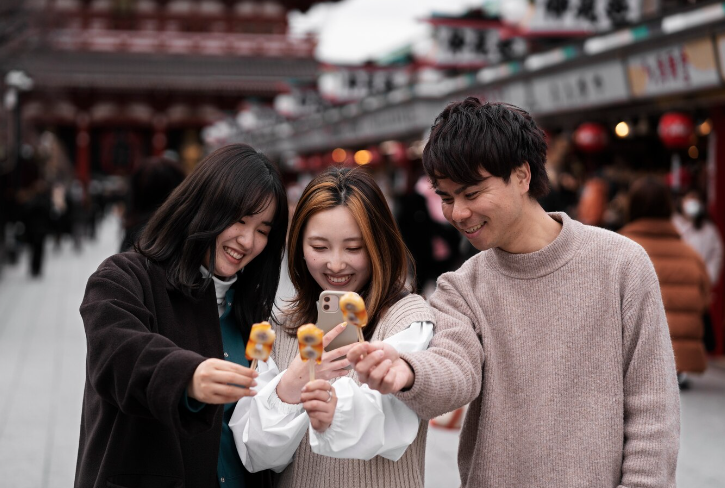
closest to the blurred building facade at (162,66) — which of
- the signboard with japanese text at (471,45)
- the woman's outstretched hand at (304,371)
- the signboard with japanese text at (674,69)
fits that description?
the signboard with japanese text at (471,45)

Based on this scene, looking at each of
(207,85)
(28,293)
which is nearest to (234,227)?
(28,293)

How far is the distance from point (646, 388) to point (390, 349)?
2.07ft

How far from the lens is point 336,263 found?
2.05 m

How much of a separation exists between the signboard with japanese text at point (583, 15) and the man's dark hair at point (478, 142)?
6.31m

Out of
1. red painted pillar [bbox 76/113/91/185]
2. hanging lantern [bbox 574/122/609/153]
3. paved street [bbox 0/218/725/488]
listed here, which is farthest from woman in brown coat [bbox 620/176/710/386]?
red painted pillar [bbox 76/113/91/185]

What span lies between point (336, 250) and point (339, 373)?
33cm

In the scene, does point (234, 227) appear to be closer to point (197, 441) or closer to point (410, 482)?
A: point (197, 441)

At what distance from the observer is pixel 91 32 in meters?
33.8

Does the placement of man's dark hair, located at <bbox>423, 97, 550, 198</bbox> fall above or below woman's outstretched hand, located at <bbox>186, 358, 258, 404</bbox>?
above

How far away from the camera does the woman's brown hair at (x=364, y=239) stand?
208 centimetres

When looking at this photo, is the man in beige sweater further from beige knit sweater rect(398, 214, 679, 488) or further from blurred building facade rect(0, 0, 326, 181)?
blurred building facade rect(0, 0, 326, 181)

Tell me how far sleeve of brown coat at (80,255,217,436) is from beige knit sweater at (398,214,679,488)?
→ 0.53m

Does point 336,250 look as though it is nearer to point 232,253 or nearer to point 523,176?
point 232,253

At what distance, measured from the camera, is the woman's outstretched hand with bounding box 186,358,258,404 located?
1604 mm
